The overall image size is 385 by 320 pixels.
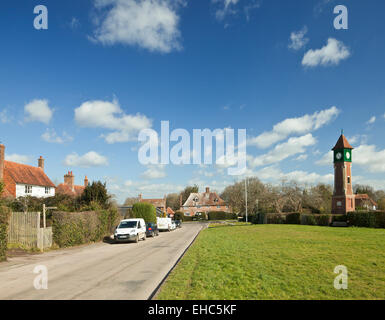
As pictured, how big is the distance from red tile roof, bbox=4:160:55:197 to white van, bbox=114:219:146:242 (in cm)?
2263

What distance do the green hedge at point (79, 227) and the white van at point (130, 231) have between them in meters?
1.75

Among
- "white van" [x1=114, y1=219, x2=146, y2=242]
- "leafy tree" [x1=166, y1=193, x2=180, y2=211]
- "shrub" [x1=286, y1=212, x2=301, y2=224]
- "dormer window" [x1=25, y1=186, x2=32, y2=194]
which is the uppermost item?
"dormer window" [x1=25, y1=186, x2=32, y2=194]

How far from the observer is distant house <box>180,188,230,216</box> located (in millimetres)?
87750

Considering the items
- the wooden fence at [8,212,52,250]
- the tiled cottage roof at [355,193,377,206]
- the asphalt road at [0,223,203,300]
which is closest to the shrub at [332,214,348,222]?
the asphalt road at [0,223,203,300]

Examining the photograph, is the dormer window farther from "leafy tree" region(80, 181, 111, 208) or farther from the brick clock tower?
the brick clock tower

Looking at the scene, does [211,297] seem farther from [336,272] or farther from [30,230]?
[30,230]

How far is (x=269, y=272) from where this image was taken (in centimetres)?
885

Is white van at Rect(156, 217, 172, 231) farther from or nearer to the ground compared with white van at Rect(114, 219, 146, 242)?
nearer to the ground

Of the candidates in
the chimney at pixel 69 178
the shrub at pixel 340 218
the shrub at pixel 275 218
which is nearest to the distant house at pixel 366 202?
the shrub at pixel 275 218

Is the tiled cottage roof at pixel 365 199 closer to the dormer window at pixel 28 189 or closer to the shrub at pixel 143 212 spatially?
the shrub at pixel 143 212

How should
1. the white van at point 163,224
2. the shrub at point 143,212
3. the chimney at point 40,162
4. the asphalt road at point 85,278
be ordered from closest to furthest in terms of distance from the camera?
1. the asphalt road at point 85,278
2. the shrub at point 143,212
3. the white van at point 163,224
4. the chimney at point 40,162

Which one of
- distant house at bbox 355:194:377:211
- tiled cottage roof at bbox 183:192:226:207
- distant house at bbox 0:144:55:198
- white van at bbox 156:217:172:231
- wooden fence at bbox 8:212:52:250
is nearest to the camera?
wooden fence at bbox 8:212:52:250

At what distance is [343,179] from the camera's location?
5141 centimetres

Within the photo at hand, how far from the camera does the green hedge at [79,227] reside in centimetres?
1823
